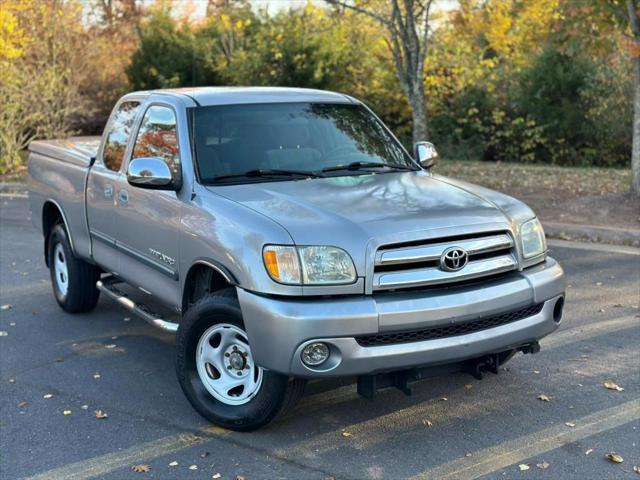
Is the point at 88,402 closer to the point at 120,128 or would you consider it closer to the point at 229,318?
the point at 229,318

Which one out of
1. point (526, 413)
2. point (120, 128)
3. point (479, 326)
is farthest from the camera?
point (120, 128)

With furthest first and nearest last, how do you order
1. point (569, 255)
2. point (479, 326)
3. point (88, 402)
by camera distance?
point (569, 255) → point (88, 402) → point (479, 326)

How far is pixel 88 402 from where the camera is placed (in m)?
4.73

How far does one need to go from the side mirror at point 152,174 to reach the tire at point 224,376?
0.81 m

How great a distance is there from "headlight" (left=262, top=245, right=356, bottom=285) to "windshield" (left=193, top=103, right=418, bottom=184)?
104cm

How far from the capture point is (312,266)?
12.3 feet

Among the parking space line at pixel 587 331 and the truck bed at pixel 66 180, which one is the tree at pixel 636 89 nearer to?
the parking space line at pixel 587 331

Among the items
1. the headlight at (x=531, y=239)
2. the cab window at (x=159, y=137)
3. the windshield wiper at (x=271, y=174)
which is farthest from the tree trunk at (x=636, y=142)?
the cab window at (x=159, y=137)

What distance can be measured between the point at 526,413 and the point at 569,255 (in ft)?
14.9

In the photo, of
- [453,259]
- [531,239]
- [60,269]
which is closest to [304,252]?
[453,259]

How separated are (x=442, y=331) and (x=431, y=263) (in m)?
0.35

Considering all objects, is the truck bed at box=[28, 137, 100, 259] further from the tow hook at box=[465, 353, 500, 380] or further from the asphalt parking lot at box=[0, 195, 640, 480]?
the tow hook at box=[465, 353, 500, 380]

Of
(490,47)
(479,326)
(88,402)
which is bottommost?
(88,402)

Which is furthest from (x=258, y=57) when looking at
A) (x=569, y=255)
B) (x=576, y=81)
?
(x=569, y=255)
